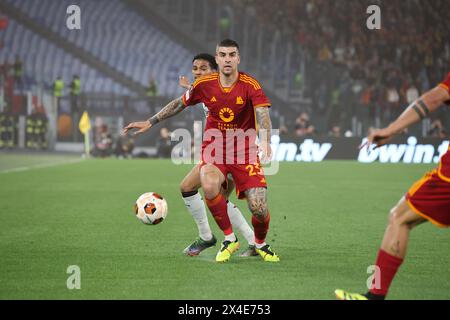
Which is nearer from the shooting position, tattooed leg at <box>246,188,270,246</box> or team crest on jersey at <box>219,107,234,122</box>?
tattooed leg at <box>246,188,270,246</box>

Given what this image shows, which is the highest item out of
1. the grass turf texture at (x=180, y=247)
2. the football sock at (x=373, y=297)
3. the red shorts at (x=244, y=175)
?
the red shorts at (x=244, y=175)

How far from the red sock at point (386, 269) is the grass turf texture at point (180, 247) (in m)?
0.52

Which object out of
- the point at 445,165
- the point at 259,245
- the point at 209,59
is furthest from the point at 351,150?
the point at 445,165

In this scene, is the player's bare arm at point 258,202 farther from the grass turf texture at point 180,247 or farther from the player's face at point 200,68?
the player's face at point 200,68

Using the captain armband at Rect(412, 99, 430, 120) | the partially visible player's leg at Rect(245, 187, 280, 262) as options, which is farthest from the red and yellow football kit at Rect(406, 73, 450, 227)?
the partially visible player's leg at Rect(245, 187, 280, 262)

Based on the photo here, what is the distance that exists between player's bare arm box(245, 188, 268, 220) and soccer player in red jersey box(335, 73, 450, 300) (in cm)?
237

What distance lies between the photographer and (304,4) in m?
35.8

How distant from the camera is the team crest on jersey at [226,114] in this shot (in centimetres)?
834

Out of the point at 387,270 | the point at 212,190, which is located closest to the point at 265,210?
the point at 212,190

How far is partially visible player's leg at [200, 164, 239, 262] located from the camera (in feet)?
27.1

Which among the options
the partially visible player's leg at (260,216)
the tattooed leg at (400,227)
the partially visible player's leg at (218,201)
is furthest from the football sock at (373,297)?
the partially visible player's leg at (218,201)

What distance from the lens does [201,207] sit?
28.9 ft

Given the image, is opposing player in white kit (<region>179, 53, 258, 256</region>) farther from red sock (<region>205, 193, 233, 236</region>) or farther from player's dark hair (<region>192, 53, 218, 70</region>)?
red sock (<region>205, 193, 233, 236</region>)
